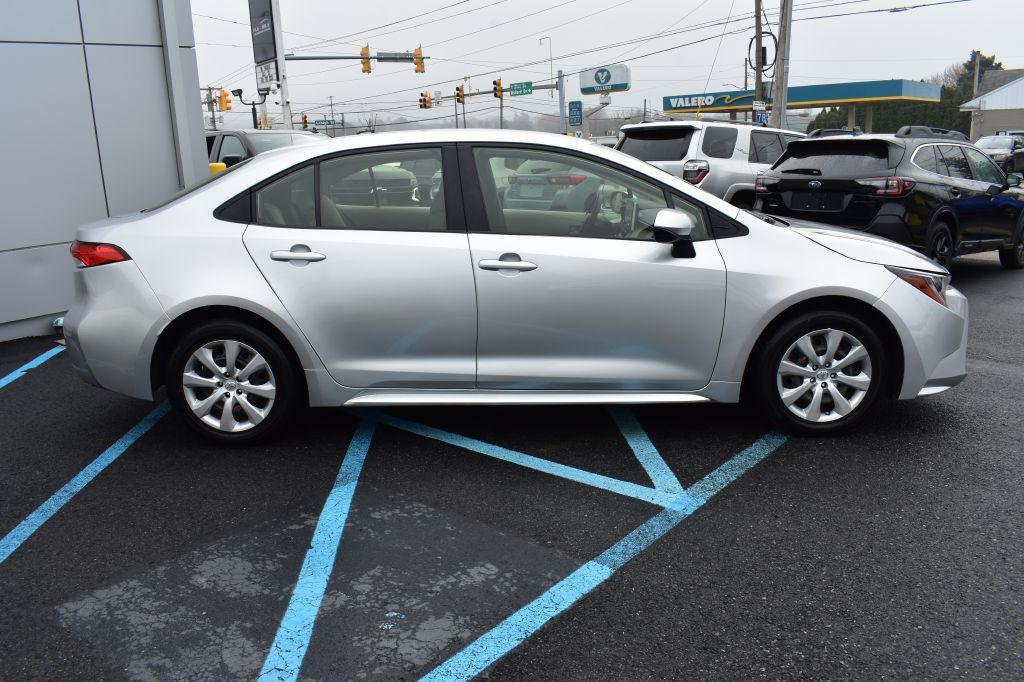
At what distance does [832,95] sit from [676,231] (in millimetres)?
55532

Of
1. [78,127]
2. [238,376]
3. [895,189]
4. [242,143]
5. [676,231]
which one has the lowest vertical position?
[238,376]

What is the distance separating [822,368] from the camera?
4336 mm

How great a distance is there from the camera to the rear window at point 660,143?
11625 mm

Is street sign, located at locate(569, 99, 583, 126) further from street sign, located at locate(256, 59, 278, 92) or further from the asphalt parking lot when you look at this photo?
the asphalt parking lot

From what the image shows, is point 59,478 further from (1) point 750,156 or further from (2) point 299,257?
(1) point 750,156

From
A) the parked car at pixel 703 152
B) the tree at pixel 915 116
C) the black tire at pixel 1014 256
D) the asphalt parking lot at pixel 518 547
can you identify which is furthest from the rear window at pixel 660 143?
the tree at pixel 915 116

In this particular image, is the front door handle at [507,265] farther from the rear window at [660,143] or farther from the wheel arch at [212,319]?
the rear window at [660,143]

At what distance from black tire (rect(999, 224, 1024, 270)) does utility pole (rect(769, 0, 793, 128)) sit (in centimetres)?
1291

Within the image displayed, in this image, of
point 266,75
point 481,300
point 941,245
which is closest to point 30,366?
point 481,300

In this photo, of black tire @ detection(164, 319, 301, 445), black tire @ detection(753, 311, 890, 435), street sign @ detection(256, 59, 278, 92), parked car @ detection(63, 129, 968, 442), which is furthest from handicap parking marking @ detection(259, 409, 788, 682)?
street sign @ detection(256, 59, 278, 92)

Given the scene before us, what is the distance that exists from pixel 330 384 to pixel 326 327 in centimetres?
31

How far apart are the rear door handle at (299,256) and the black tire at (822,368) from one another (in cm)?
236

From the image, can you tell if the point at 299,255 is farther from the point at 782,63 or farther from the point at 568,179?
the point at 782,63

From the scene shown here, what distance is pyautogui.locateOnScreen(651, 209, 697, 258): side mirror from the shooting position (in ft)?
13.3
